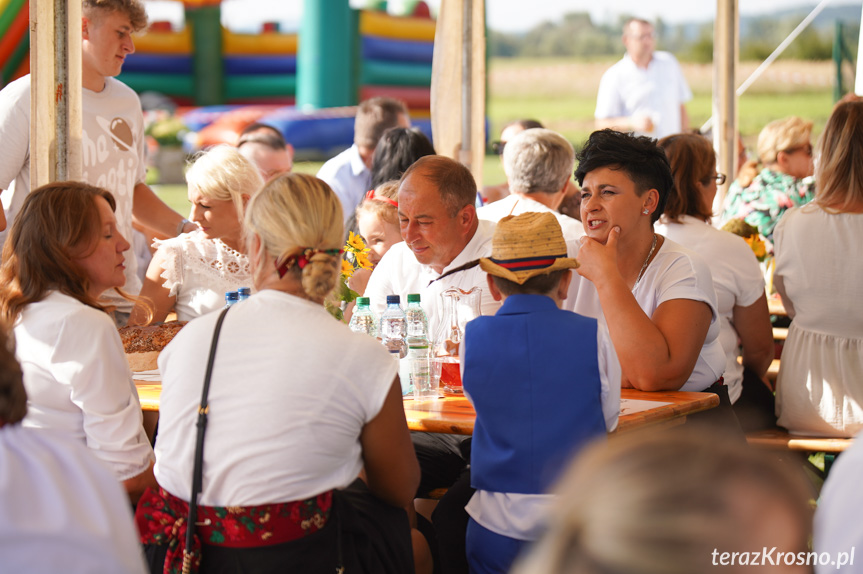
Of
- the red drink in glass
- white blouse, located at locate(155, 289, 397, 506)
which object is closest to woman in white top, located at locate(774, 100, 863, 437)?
the red drink in glass

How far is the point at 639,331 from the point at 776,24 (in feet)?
66.2

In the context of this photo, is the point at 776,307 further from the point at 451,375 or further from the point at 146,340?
the point at 146,340

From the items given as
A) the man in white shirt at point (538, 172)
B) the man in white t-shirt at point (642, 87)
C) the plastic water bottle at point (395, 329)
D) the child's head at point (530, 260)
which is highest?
the man in white t-shirt at point (642, 87)

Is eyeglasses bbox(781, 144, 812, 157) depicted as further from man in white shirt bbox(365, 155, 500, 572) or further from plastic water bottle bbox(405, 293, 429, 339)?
plastic water bottle bbox(405, 293, 429, 339)

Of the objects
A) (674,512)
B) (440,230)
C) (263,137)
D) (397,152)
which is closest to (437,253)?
(440,230)

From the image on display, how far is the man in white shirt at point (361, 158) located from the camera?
5961 millimetres

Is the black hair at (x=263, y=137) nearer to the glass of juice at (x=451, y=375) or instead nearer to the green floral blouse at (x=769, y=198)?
the green floral blouse at (x=769, y=198)

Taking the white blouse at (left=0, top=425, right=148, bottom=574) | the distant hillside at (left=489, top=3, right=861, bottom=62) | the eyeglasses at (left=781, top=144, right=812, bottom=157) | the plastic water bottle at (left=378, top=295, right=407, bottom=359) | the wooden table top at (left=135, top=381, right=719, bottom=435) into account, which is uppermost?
the distant hillside at (left=489, top=3, right=861, bottom=62)

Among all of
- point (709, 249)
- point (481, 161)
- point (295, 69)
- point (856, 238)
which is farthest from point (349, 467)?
point (295, 69)

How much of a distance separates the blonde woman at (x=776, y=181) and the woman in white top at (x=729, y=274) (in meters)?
1.42

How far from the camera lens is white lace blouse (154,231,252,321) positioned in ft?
11.5

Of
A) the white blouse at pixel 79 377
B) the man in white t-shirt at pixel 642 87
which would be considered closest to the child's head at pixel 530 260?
the white blouse at pixel 79 377

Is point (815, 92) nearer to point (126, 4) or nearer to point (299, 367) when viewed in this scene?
point (126, 4)

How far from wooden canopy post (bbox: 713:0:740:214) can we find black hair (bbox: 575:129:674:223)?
3233 mm
